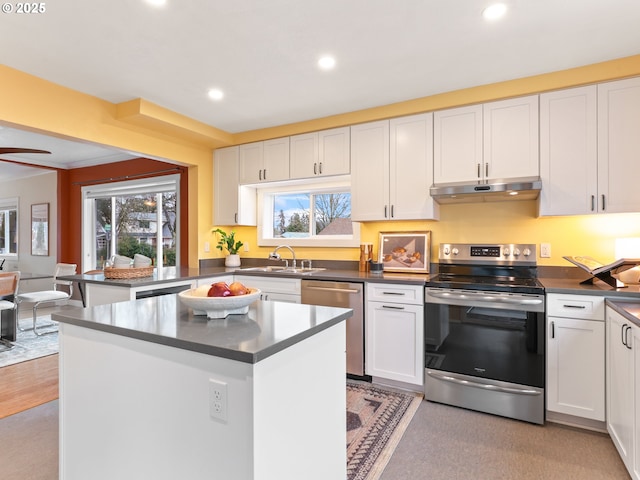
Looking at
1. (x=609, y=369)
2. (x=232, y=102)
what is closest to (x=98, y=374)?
(x=232, y=102)

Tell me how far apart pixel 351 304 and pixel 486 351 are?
1.09 m

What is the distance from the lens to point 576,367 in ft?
7.50

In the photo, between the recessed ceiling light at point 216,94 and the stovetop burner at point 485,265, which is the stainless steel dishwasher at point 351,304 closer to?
the stovetop burner at point 485,265

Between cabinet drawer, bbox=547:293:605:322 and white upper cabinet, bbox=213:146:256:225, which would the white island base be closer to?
cabinet drawer, bbox=547:293:605:322

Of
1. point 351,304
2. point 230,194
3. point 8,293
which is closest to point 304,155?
point 230,194

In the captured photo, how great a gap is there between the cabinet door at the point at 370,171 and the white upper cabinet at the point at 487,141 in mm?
472

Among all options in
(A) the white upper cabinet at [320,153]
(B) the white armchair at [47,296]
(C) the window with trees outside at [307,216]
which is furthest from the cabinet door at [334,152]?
(B) the white armchair at [47,296]

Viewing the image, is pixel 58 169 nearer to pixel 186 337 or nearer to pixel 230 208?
pixel 230 208

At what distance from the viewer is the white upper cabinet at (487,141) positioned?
108 inches

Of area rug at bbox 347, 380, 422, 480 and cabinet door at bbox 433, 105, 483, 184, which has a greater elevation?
cabinet door at bbox 433, 105, 483, 184

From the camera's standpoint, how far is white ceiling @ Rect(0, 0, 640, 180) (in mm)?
1976

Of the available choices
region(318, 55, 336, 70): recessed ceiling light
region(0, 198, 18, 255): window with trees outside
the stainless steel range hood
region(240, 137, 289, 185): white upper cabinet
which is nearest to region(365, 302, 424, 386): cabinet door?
the stainless steel range hood

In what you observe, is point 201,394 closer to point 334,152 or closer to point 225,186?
point 334,152

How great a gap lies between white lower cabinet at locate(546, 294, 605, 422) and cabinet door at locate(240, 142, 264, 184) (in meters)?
3.00
